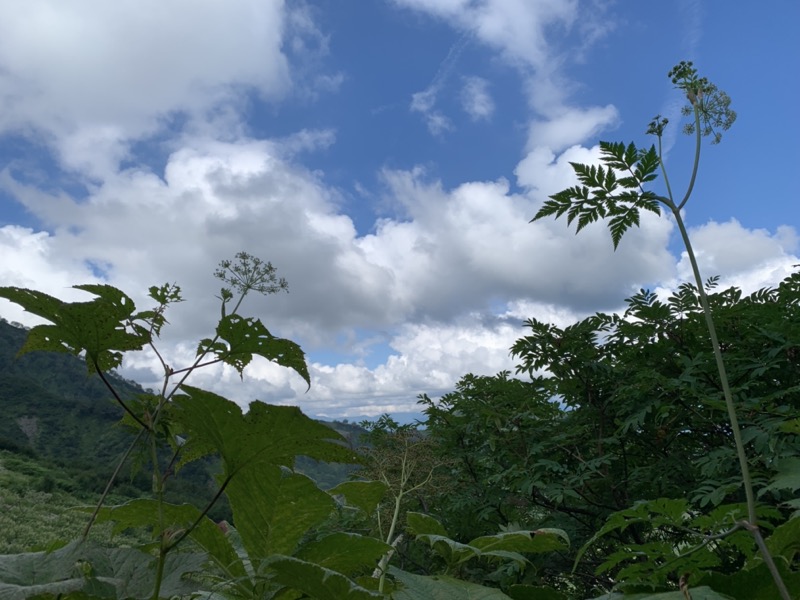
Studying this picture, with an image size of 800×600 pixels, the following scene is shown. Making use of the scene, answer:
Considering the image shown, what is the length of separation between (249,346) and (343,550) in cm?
50

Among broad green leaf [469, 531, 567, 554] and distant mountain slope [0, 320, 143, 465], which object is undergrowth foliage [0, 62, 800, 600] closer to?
broad green leaf [469, 531, 567, 554]

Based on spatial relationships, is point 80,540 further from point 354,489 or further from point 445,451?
point 445,451

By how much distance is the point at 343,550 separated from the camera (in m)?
1.17

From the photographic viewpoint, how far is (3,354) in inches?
4503

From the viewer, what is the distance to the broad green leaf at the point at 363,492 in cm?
146

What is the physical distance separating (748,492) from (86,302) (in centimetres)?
149

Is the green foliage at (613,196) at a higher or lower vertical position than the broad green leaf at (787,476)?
higher

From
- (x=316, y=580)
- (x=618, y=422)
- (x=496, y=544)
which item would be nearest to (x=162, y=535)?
(x=316, y=580)

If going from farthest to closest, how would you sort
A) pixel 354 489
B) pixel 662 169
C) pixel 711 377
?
pixel 711 377, pixel 662 169, pixel 354 489

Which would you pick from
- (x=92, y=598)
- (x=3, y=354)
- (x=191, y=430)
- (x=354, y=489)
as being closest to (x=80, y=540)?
(x=92, y=598)

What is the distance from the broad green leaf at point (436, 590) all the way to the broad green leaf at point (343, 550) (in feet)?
0.26

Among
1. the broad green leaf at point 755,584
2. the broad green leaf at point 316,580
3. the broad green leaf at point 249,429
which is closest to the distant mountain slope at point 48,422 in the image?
the broad green leaf at point 249,429

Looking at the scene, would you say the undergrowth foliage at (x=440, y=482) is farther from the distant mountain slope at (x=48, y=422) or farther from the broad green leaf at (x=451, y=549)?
the distant mountain slope at (x=48, y=422)

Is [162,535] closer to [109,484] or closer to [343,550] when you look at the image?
[109,484]
